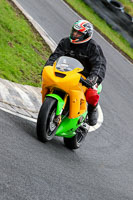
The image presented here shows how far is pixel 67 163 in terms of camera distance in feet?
21.3

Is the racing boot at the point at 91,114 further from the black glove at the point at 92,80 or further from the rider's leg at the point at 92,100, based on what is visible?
the black glove at the point at 92,80

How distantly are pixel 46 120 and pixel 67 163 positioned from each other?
85 cm

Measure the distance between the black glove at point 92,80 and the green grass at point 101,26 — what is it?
1332cm

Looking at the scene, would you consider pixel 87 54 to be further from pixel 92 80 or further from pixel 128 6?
pixel 128 6

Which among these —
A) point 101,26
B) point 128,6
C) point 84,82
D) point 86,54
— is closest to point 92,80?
point 84,82

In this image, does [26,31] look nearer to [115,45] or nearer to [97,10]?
[115,45]

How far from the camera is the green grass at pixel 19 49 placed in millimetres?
10008

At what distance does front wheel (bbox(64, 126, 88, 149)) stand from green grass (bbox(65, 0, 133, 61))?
1287 centimetres

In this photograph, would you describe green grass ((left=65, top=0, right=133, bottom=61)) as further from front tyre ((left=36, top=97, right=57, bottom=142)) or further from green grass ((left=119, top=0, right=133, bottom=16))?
front tyre ((left=36, top=97, right=57, bottom=142))

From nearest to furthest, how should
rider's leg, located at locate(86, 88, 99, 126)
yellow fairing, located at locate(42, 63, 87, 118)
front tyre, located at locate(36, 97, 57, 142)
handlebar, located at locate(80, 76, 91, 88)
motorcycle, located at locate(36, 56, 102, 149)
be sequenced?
front tyre, located at locate(36, 97, 57, 142) → motorcycle, located at locate(36, 56, 102, 149) → yellow fairing, located at locate(42, 63, 87, 118) → handlebar, located at locate(80, 76, 91, 88) → rider's leg, located at locate(86, 88, 99, 126)

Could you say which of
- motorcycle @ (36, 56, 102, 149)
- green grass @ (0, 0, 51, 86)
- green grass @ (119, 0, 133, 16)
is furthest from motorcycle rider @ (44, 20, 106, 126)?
green grass @ (119, 0, 133, 16)

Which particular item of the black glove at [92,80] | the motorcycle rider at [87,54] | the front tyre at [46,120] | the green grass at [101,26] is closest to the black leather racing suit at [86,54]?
the motorcycle rider at [87,54]

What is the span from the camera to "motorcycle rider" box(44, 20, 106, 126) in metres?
7.05

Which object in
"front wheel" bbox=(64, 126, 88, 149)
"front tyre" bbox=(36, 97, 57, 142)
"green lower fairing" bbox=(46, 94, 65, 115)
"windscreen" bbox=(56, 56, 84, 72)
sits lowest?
"front wheel" bbox=(64, 126, 88, 149)
